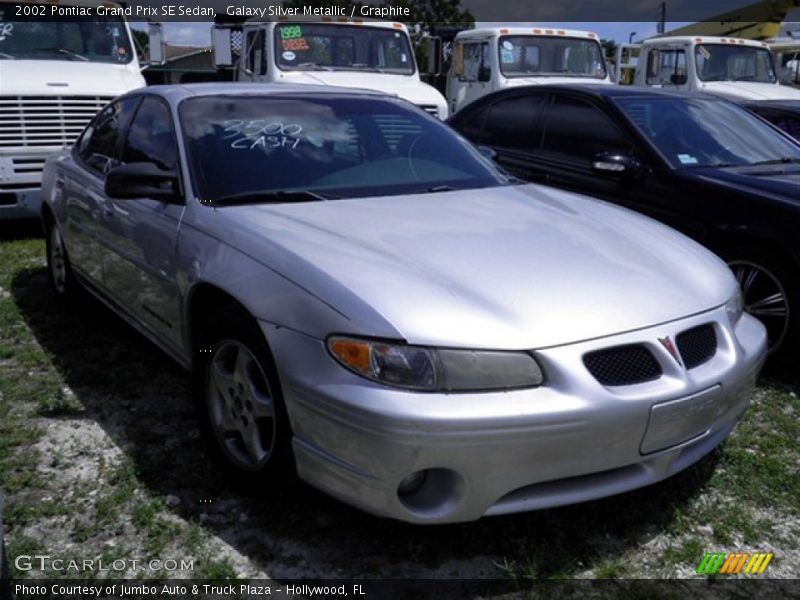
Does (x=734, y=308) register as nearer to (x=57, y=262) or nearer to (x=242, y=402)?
(x=242, y=402)

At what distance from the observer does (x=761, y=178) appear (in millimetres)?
4668

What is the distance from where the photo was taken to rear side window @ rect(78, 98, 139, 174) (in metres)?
4.42

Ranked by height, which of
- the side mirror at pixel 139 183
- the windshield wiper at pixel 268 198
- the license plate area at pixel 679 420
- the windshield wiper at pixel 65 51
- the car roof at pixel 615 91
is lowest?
the license plate area at pixel 679 420

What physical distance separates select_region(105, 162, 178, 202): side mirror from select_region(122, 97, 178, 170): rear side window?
18cm

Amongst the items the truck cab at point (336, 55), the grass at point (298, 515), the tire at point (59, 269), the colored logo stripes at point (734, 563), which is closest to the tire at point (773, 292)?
the grass at point (298, 515)

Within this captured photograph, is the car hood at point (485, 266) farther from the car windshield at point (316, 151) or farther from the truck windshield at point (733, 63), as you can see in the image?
the truck windshield at point (733, 63)

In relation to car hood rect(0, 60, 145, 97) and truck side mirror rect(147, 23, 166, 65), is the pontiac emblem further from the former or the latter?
truck side mirror rect(147, 23, 166, 65)

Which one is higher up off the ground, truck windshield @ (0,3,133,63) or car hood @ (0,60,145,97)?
truck windshield @ (0,3,133,63)

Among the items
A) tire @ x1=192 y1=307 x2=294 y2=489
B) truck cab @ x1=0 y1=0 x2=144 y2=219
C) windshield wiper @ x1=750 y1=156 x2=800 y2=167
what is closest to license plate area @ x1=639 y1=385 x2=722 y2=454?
tire @ x1=192 y1=307 x2=294 y2=489

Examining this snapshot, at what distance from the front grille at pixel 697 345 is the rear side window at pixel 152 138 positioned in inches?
86.6

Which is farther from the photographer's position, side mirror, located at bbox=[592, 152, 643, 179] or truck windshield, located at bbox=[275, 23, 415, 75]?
truck windshield, located at bbox=[275, 23, 415, 75]

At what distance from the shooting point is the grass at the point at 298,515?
2.71m

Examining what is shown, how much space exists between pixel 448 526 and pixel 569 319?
854 millimetres

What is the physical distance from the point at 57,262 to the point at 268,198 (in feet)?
8.58
